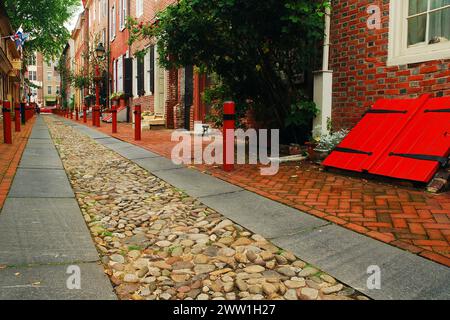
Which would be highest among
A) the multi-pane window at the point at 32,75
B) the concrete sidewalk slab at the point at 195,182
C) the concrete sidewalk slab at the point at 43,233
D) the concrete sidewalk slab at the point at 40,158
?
the multi-pane window at the point at 32,75

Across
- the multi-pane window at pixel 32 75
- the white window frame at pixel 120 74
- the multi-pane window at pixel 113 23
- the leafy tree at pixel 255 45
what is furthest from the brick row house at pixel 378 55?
the multi-pane window at pixel 32 75

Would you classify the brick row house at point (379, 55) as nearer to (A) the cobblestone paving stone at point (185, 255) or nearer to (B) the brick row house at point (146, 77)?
(B) the brick row house at point (146, 77)

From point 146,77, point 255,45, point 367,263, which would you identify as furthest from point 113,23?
point 367,263

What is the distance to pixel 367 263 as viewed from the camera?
2.38 m

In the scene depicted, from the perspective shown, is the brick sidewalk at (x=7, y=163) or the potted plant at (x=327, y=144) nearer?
the brick sidewalk at (x=7, y=163)

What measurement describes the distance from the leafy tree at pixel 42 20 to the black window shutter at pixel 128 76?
1375 centimetres

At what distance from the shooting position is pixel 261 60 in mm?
6633

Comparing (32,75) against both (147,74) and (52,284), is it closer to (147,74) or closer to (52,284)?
(147,74)

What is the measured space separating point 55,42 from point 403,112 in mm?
32490

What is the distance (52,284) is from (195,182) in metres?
2.83

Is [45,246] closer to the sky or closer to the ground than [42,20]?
closer to the ground

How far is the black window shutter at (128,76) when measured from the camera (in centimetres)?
1903

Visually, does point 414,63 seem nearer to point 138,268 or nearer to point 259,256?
point 259,256

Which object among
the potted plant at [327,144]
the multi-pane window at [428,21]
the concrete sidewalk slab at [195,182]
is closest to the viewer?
the concrete sidewalk slab at [195,182]
